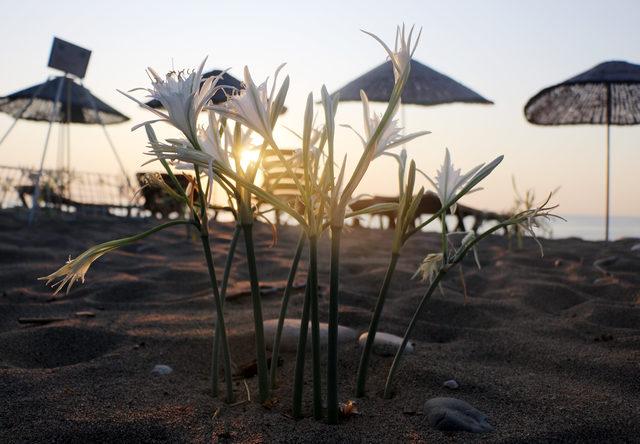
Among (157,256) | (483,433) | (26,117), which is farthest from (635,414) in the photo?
(26,117)

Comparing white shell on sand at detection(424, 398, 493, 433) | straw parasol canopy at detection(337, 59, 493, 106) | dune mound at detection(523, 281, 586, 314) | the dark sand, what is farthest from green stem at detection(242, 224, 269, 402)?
Answer: straw parasol canopy at detection(337, 59, 493, 106)

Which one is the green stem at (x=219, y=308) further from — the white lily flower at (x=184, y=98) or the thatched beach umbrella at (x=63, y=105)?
the thatched beach umbrella at (x=63, y=105)

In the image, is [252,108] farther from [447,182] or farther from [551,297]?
[551,297]

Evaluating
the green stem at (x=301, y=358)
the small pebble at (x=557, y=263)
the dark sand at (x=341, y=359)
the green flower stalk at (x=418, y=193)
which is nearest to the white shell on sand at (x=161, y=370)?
the dark sand at (x=341, y=359)

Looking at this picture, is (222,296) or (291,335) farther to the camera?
(291,335)

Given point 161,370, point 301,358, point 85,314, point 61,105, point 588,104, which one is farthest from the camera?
point 61,105

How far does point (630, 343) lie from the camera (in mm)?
2352

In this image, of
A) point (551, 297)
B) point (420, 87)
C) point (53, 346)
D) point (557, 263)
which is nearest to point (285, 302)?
point (53, 346)

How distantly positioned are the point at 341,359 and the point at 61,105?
9.36 meters

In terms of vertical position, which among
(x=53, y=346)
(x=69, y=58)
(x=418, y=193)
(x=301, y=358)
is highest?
(x=69, y=58)

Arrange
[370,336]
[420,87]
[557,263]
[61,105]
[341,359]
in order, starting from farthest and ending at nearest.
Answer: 1. [61,105]
2. [420,87]
3. [557,263]
4. [341,359]
5. [370,336]

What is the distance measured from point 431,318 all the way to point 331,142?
194cm

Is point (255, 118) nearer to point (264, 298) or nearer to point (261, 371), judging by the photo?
point (261, 371)

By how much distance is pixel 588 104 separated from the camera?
7.89 meters
